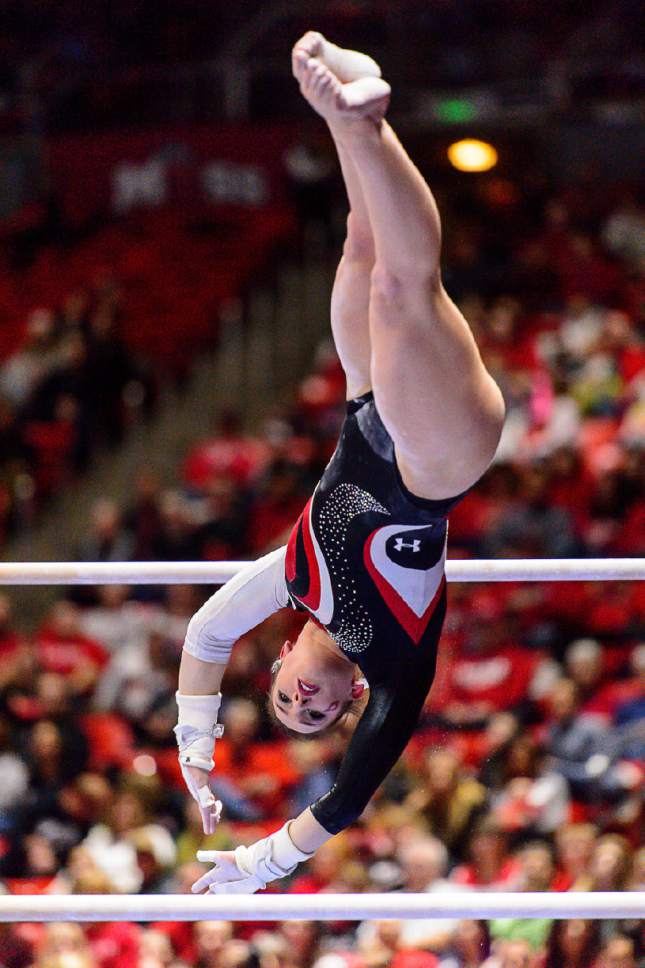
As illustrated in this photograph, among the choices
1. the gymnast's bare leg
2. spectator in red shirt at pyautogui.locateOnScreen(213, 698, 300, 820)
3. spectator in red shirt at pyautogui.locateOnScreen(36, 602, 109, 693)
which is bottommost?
spectator in red shirt at pyautogui.locateOnScreen(36, 602, 109, 693)

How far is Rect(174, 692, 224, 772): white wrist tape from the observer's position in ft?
9.69

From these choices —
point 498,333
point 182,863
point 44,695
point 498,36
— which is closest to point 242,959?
point 182,863

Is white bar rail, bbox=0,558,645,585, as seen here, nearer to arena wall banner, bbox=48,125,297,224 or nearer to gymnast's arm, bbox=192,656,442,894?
gymnast's arm, bbox=192,656,442,894

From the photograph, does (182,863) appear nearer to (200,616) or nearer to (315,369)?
(200,616)

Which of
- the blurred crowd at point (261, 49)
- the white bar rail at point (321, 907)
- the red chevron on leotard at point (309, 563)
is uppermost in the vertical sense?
the blurred crowd at point (261, 49)

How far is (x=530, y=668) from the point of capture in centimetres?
527

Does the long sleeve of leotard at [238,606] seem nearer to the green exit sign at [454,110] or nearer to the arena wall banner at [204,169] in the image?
the green exit sign at [454,110]

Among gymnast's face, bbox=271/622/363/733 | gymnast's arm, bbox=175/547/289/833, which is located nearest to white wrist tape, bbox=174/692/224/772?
gymnast's arm, bbox=175/547/289/833

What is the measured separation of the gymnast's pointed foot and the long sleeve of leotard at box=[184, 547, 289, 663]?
1001 mm

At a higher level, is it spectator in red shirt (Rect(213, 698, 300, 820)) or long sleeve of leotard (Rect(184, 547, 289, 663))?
long sleeve of leotard (Rect(184, 547, 289, 663))

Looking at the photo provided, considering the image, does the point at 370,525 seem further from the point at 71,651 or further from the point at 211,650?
the point at 71,651

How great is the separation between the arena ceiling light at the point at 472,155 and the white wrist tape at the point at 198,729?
770 cm

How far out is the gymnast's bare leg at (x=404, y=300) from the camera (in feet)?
7.61

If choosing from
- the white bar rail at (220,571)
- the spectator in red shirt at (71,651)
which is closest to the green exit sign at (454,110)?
the spectator in red shirt at (71,651)
